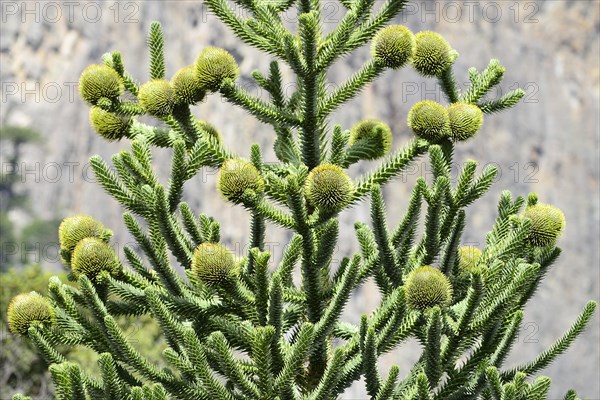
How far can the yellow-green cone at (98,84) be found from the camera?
254 inches

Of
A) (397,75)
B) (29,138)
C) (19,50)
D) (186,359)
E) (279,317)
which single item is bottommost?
(29,138)

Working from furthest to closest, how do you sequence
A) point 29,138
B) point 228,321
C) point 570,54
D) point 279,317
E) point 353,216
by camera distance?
1. point 29,138
2. point 570,54
3. point 353,216
4. point 228,321
5. point 279,317

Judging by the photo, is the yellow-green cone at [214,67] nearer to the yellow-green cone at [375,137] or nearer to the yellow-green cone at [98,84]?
the yellow-green cone at [98,84]

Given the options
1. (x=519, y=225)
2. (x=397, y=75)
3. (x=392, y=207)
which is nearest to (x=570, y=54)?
(x=397, y=75)

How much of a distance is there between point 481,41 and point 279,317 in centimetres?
6681

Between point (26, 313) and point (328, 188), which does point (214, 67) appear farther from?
point (26, 313)

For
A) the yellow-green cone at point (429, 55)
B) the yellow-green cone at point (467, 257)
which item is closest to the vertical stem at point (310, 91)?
the yellow-green cone at point (429, 55)

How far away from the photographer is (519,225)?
19.9 ft

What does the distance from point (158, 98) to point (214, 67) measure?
Answer: 408 millimetres

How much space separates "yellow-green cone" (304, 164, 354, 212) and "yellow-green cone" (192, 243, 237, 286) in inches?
22.1

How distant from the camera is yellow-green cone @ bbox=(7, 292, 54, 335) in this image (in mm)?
6180

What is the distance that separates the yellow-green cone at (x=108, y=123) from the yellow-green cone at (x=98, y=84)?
15cm

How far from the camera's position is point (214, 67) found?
19.9 ft

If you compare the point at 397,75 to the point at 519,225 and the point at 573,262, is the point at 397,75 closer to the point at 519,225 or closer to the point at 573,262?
the point at 573,262
